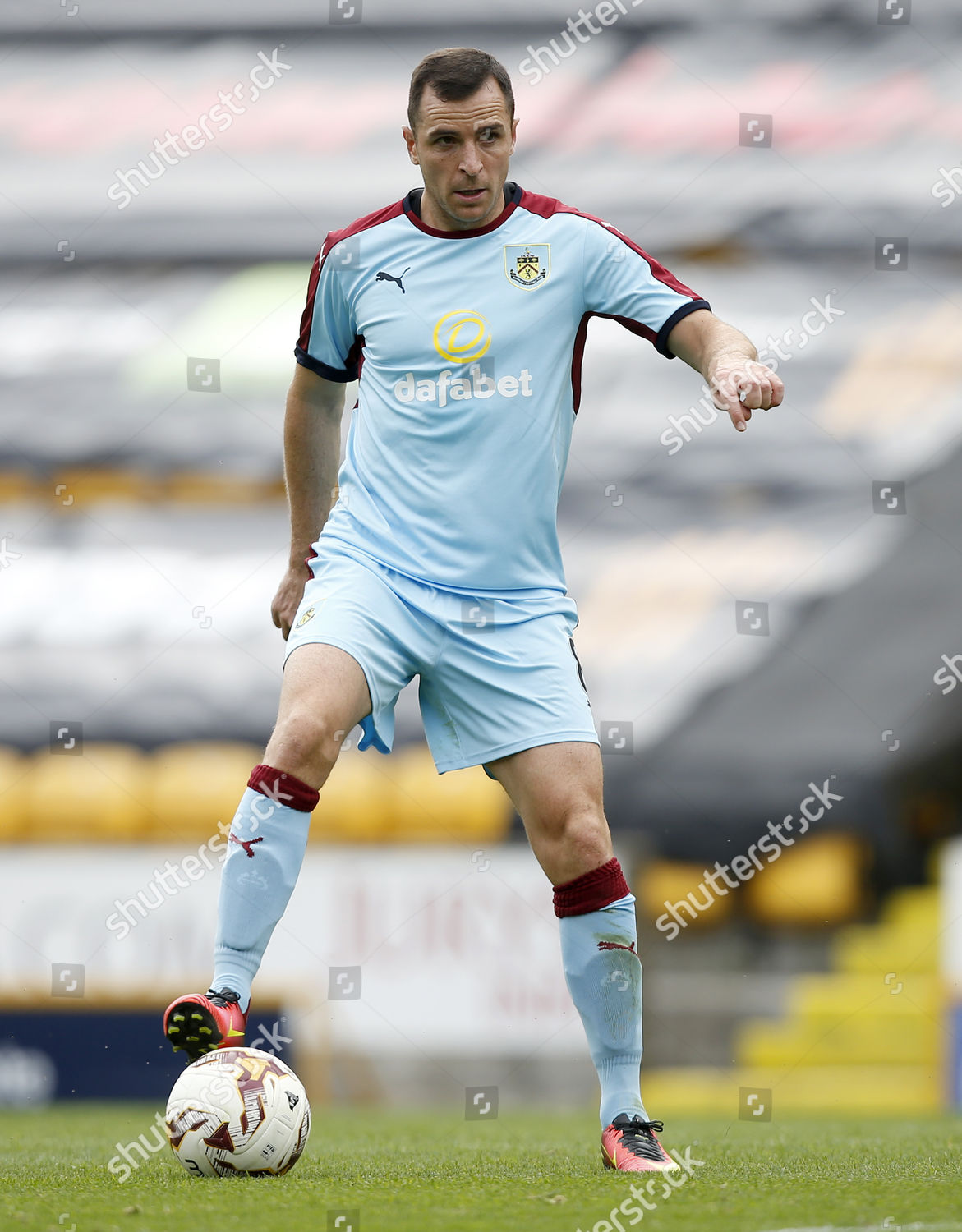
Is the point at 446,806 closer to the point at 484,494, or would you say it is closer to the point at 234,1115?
the point at 484,494

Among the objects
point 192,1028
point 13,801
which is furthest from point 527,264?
point 13,801

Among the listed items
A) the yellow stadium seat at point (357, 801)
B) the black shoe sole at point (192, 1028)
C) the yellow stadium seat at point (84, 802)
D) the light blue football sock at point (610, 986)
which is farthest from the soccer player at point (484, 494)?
the yellow stadium seat at point (84, 802)

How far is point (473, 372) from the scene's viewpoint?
299 cm

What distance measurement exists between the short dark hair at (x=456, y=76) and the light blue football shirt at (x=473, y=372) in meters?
0.23

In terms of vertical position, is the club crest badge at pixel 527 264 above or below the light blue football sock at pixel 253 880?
above

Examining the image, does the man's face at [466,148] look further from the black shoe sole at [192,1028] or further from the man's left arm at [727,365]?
the black shoe sole at [192,1028]

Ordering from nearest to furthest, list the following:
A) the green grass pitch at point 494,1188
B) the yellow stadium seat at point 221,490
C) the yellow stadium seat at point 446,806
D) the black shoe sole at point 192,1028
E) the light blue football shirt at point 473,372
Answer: the green grass pitch at point 494,1188
the black shoe sole at point 192,1028
the light blue football shirt at point 473,372
the yellow stadium seat at point 446,806
the yellow stadium seat at point 221,490

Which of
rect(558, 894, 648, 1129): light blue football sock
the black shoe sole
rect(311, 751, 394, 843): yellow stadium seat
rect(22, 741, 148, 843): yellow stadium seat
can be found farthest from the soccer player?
rect(22, 741, 148, 843): yellow stadium seat

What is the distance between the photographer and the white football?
258cm

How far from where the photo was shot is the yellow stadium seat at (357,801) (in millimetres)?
8719

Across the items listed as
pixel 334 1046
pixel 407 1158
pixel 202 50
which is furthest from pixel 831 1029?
pixel 202 50

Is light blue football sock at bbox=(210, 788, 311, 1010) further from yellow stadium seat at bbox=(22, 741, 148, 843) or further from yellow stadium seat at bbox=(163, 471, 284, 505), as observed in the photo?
yellow stadium seat at bbox=(163, 471, 284, 505)

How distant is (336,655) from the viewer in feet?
9.06

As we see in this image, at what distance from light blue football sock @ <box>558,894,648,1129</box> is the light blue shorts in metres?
0.33
